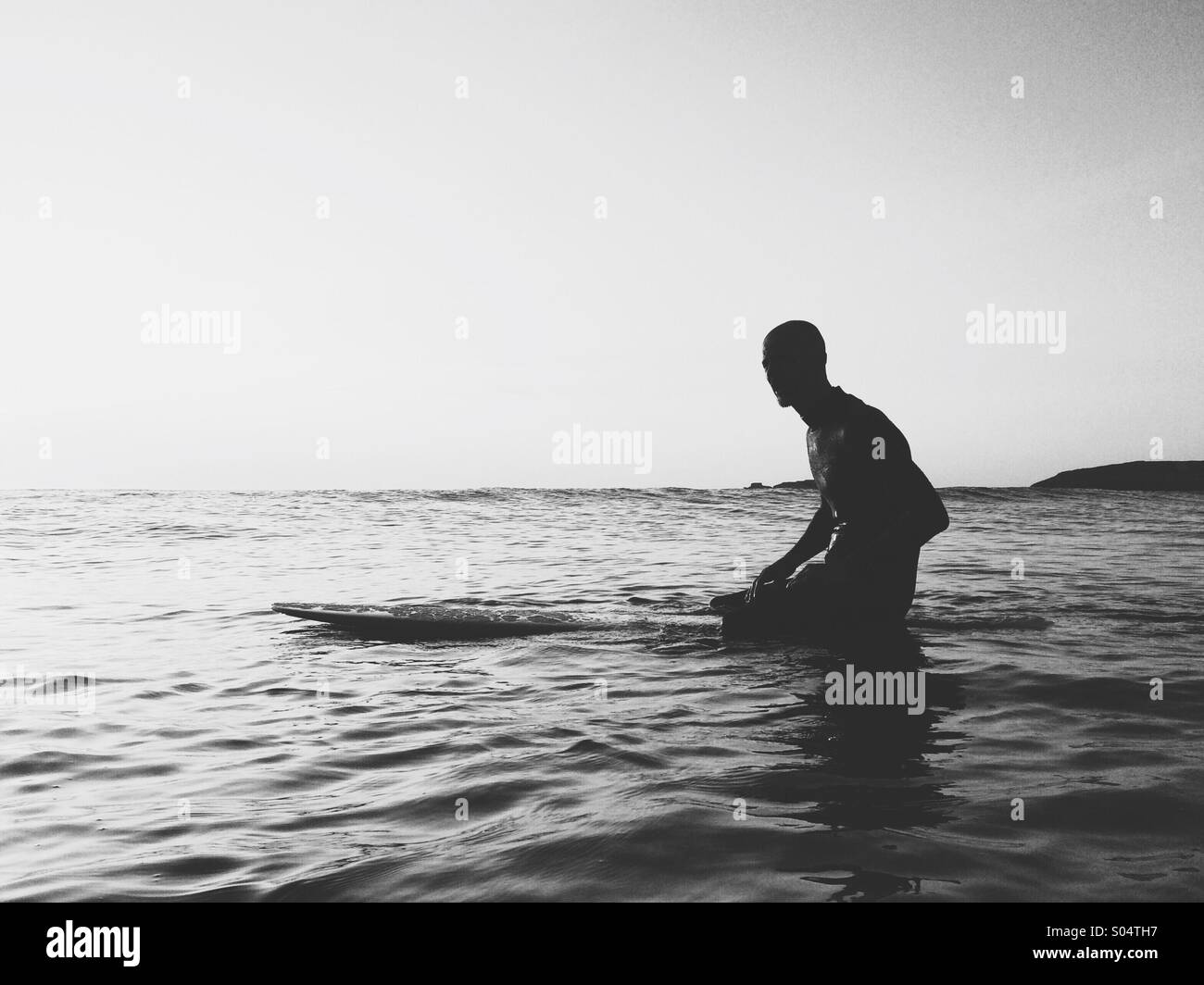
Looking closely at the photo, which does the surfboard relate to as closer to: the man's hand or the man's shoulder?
the man's hand

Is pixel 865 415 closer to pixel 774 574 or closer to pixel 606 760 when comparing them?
pixel 774 574

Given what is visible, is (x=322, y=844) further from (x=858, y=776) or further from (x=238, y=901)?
(x=858, y=776)

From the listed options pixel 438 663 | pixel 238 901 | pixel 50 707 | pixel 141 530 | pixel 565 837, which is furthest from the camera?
pixel 141 530

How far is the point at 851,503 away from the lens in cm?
630

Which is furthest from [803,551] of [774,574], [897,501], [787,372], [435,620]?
[435,620]

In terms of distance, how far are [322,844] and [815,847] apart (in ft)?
5.99

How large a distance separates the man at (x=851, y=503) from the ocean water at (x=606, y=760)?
47cm

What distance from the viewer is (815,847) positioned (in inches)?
118

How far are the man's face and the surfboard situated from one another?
2946 millimetres

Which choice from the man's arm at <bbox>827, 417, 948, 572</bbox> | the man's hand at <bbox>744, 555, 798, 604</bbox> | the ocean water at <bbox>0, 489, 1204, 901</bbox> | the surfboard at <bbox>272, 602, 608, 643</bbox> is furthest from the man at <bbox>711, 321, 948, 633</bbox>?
the surfboard at <bbox>272, 602, 608, 643</bbox>

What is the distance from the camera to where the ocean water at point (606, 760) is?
2.92 metres
